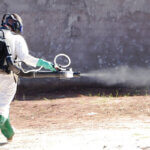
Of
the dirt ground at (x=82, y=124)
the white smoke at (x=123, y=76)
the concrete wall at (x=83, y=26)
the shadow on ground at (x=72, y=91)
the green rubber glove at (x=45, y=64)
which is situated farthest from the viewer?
the concrete wall at (x=83, y=26)

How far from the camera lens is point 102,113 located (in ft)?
24.6

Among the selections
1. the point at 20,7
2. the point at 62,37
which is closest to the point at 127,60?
the point at 62,37

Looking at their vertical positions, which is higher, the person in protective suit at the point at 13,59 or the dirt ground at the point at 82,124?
the person in protective suit at the point at 13,59

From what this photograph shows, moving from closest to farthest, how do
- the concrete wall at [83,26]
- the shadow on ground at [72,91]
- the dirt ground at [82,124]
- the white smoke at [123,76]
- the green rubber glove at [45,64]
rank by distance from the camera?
the dirt ground at [82,124]
the green rubber glove at [45,64]
the shadow on ground at [72,91]
the white smoke at [123,76]
the concrete wall at [83,26]

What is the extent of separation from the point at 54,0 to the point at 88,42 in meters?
1.62

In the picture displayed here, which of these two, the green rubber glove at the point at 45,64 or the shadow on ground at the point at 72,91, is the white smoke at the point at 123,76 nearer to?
the shadow on ground at the point at 72,91

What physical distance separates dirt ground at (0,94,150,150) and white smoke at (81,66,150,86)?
112 cm

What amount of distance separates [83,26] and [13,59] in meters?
6.70

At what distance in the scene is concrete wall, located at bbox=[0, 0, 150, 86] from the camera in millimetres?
11383

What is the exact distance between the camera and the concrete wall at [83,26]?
11383mm

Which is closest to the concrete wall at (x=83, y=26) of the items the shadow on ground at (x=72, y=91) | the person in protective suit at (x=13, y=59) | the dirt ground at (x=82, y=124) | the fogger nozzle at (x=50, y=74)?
the shadow on ground at (x=72, y=91)

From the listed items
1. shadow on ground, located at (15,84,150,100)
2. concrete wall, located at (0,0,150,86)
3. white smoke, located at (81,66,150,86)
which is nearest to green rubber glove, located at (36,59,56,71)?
shadow on ground, located at (15,84,150,100)

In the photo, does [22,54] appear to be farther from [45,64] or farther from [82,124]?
[82,124]

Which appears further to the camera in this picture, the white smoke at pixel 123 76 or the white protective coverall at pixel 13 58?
the white smoke at pixel 123 76
